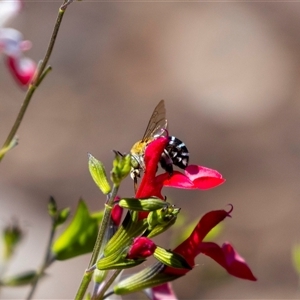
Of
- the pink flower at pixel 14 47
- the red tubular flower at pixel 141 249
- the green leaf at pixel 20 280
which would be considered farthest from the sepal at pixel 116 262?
the pink flower at pixel 14 47

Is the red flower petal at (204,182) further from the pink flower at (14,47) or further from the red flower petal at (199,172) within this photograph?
the pink flower at (14,47)

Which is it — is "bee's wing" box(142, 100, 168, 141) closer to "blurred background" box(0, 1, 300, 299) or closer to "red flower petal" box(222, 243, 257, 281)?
"red flower petal" box(222, 243, 257, 281)

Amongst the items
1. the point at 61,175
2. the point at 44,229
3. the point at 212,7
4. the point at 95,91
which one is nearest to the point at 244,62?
the point at 212,7

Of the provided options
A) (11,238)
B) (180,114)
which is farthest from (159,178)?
(180,114)

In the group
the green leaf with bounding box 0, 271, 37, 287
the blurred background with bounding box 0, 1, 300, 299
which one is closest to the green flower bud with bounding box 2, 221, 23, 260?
the green leaf with bounding box 0, 271, 37, 287

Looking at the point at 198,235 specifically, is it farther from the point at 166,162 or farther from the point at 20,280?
the point at 20,280
